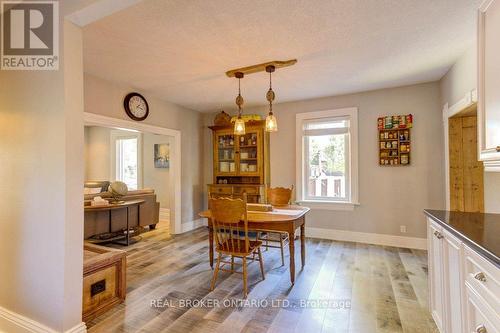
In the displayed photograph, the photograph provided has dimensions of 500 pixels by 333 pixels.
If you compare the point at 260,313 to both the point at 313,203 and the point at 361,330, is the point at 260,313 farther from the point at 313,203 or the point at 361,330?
the point at 313,203

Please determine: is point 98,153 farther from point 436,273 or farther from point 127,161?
point 436,273

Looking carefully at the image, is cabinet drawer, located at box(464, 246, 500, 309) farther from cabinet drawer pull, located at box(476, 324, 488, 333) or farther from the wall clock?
the wall clock

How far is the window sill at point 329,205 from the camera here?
4.10 m

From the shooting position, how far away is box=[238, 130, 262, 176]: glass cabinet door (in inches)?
184

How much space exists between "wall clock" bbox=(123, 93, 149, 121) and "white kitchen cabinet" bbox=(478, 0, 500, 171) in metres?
3.99

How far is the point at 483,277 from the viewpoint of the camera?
1093 mm

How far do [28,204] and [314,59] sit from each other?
9.82 feet

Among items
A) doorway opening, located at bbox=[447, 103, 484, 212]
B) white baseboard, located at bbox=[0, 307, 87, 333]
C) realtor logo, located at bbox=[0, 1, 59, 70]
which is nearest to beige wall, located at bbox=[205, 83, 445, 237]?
doorway opening, located at bbox=[447, 103, 484, 212]

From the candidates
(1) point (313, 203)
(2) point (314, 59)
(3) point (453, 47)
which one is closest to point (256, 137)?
(1) point (313, 203)

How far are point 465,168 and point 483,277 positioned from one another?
8.40 ft

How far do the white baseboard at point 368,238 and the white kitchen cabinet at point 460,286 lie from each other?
77.3 inches

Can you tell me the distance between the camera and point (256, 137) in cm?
470

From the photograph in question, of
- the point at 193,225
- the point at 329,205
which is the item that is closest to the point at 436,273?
the point at 329,205

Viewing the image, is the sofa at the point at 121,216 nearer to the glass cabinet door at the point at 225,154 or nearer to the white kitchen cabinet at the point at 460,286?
the glass cabinet door at the point at 225,154
